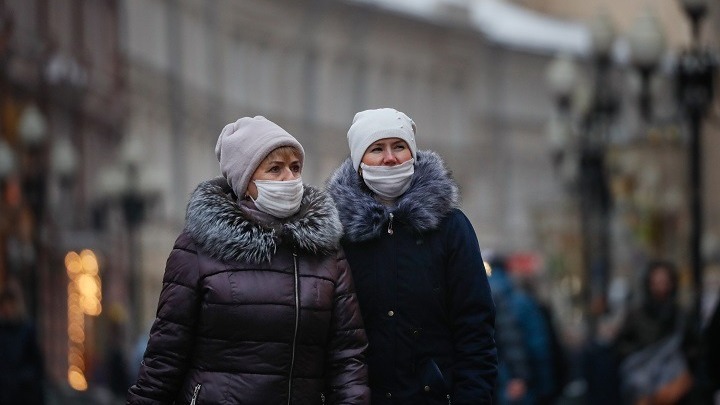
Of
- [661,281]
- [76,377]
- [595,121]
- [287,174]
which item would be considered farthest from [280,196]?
[76,377]

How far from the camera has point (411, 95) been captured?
82.7 m

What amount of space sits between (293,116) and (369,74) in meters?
12.8

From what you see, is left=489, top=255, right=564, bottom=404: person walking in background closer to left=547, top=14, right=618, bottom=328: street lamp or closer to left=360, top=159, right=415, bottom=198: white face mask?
left=360, top=159, right=415, bottom=198: white face mask

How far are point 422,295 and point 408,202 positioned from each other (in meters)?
0.29

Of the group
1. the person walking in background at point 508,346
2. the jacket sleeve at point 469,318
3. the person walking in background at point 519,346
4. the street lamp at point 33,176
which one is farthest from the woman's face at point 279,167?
the street lamp at point 33,176

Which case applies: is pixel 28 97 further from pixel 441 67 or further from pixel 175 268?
pixel 441 67

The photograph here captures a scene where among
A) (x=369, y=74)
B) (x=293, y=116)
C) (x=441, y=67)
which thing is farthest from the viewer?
(x=441, y=67)

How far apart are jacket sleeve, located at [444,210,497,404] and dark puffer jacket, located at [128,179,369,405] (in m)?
0.38

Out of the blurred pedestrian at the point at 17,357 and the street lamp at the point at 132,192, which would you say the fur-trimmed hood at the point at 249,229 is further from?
the street lamp at the point at 132,192

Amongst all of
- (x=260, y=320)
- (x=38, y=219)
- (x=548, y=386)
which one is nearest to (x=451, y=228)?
(x=260, y=320)

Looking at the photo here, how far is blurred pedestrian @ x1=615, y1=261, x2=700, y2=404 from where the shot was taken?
14273 millimetres

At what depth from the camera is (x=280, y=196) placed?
6.43m

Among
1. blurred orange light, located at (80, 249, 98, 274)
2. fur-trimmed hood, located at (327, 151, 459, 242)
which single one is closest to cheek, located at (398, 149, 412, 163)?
fur-trimmed hood, located at (327, 151, 459, 242)

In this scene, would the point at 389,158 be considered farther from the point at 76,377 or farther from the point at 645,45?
the point at 76,377
